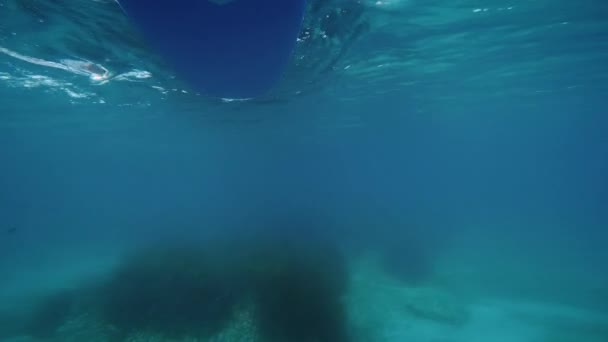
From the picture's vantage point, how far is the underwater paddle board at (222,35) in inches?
110

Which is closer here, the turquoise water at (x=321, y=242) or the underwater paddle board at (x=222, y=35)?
the underwater paddle board at (x=222, y=35)

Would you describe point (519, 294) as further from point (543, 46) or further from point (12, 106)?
point (12, 106)

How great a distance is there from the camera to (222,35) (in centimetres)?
330

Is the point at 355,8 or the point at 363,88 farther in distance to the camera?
the point at 363,88

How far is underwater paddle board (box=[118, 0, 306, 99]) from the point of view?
279cm

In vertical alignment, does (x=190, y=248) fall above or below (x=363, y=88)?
below

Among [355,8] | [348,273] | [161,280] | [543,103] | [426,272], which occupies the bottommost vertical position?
[426,272]

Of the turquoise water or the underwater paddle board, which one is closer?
the underwater paddle board

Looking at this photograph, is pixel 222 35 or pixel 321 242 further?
→ pixel 321 242

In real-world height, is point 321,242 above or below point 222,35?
below

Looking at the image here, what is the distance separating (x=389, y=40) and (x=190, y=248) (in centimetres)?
1878

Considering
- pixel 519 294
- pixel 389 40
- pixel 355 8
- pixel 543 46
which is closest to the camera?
pixel 355 8

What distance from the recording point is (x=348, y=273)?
20625 millimetres

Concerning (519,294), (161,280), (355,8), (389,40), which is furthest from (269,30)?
(519,294)
